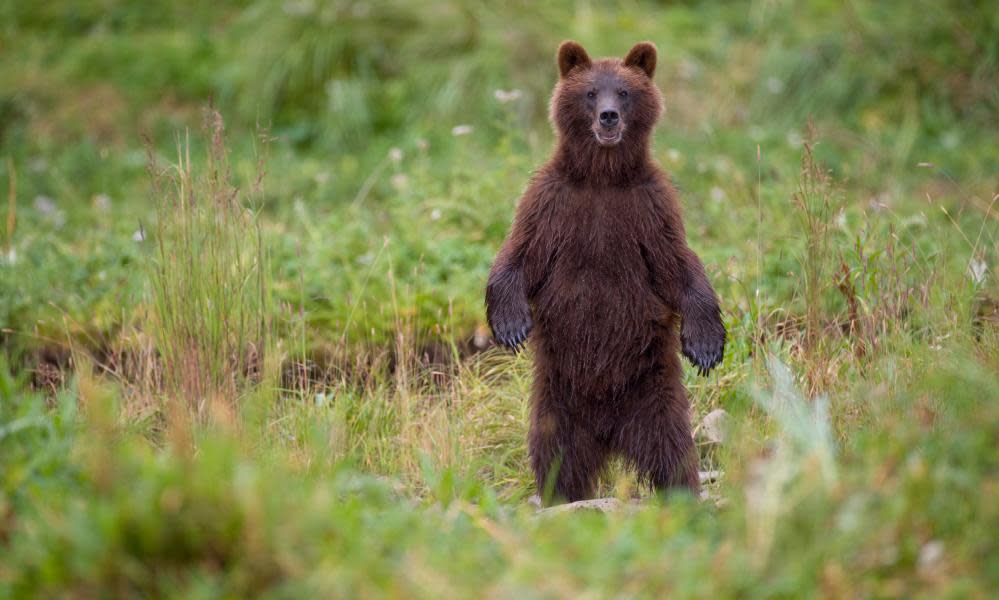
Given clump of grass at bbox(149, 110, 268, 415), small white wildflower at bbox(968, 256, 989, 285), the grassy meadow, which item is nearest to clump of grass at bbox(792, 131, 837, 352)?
the grassy meadow

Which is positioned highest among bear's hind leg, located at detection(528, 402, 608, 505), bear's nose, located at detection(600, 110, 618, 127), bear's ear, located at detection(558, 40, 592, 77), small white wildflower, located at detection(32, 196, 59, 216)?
bear's ear, located at detection(558, 40, 592, 77)

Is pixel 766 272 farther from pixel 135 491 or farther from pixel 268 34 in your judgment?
pixel 268 34

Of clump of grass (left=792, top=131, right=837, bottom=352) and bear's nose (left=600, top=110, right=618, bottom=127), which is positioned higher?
bear's nose (left=600, top=110, right=618, bottom=127)

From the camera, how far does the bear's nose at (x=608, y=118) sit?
4410 millimetres

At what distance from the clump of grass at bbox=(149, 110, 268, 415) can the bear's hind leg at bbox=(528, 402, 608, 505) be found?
45.0 inches

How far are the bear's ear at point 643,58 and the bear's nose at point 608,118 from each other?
42 cm

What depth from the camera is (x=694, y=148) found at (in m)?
8.84

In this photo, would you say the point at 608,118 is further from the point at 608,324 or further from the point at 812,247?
the point at 812,247

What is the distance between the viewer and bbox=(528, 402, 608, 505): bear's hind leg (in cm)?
447

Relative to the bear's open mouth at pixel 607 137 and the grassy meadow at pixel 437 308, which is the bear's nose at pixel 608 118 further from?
the grassy meadow at pixel 437 308

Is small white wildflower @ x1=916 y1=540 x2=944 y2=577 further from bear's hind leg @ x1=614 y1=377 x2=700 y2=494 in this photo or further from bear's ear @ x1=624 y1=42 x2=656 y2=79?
bear's ear @ x1=624 y1=42 x2=656 y2=79

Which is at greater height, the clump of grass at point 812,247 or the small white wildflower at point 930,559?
the clump of grass at point 812,247

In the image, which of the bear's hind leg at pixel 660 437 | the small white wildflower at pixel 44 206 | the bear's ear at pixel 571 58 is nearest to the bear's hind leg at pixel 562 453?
the bear's hind leg at pixel 660 437

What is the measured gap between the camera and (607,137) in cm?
442
